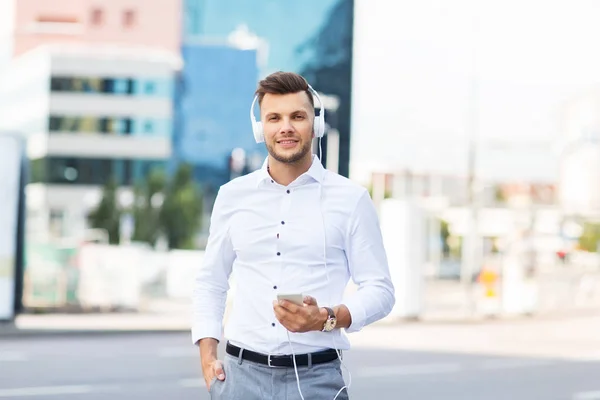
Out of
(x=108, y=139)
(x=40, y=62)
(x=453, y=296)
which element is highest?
(x=40, y=62)

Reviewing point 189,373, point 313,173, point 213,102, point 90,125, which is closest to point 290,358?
point 313,173

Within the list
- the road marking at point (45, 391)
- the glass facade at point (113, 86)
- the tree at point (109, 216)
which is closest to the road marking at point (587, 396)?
the road marking at point (45, 391)

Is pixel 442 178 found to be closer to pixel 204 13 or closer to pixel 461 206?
pixel 461 206

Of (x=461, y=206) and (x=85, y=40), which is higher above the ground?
(x=85, y=40)

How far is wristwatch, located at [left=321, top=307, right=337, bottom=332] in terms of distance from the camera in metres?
3.49

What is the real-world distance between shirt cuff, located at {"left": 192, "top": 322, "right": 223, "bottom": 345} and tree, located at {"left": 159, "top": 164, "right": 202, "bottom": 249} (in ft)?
156

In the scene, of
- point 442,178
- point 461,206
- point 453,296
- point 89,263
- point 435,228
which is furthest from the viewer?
point 442,178

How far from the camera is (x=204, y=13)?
77.0m

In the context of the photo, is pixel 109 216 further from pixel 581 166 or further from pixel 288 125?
pixel 581 166

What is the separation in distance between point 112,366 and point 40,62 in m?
67.1

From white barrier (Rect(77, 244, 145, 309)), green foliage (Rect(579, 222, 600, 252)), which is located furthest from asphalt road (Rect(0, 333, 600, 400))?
green foliage (Rect(579, 222, 600, 252))

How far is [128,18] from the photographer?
8219cm

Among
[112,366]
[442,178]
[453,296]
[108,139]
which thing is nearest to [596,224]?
[442,178]

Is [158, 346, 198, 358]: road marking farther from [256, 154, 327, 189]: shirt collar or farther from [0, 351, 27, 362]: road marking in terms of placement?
[256, 154, 327, 189]: shirt collar
